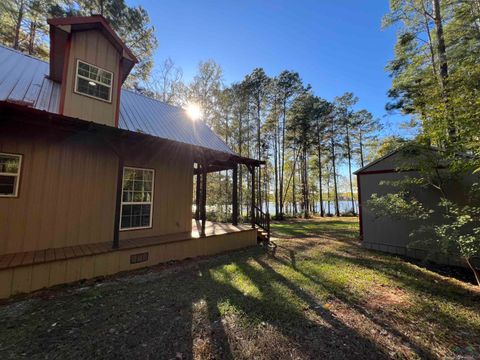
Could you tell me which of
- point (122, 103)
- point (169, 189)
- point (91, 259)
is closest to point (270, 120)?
point (122, 103)

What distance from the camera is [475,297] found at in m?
3.92

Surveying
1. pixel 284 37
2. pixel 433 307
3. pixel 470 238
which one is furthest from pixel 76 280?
pixel 284 37

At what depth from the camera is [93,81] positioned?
5.67 meters

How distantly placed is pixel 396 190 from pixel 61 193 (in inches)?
367

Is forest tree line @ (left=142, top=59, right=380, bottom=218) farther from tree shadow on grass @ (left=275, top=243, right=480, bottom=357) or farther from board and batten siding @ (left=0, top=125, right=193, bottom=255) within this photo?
tree shadow on grass @ (left=275, top=243, right=480, bottom=357)

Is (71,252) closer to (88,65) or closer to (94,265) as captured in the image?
(94,265)

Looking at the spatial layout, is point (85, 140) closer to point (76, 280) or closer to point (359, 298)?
point (76, 280)

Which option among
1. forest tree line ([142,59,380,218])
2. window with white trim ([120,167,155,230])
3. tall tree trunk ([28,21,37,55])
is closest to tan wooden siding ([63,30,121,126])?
window with white trim ([120,167,155,230])

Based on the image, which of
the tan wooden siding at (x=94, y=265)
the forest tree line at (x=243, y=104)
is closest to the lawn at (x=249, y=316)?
the tan wooden siding at (x=94, y=265)

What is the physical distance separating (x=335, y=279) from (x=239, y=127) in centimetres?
1548

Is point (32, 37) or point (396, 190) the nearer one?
point (396, 190)

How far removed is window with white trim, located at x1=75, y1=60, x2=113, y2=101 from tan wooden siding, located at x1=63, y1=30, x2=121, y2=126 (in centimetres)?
9

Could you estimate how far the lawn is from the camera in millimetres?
2404

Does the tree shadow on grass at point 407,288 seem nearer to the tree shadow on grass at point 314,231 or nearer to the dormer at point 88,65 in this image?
the tree shadow on grass at point 314,231
